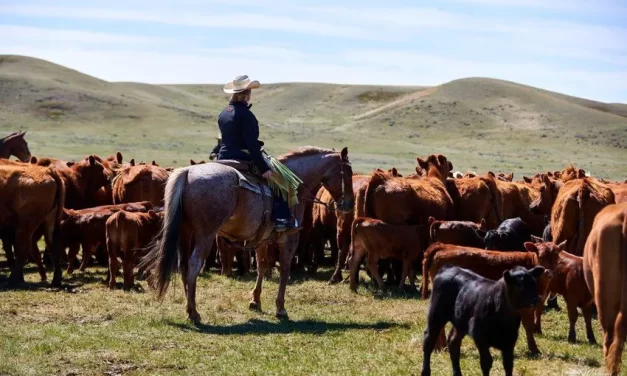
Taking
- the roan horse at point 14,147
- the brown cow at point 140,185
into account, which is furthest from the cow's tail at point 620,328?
the roan horse at point 14,147

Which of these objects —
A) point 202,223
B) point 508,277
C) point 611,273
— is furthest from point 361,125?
point 508,277

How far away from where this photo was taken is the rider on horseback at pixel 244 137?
12.0 metres

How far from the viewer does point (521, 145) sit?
263ft

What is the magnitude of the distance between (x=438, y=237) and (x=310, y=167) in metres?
2.36

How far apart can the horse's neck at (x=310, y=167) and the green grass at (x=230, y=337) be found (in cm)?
188

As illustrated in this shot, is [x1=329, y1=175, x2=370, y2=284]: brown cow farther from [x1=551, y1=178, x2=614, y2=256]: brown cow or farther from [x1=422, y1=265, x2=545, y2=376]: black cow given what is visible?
[x1=422, y1=265, x2=545, y2=376]: black cow

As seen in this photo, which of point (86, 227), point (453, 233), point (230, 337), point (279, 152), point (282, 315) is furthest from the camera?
point (279, 152)

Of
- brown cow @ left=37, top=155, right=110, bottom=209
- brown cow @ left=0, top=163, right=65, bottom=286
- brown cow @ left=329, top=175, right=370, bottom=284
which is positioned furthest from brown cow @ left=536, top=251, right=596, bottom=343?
brown cow @ left=37, top=155, right=110, bottom=209

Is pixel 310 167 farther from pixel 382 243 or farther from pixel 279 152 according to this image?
pixel 279 152

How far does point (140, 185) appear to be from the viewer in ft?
60.6

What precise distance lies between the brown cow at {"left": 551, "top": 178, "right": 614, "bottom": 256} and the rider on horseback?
14.0 feet

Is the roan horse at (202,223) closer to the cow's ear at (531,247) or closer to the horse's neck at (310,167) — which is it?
the horse's neck at (310,167)

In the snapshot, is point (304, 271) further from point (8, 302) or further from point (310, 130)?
point (310, 130)

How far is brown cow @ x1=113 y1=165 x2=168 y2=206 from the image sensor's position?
60.3ft
